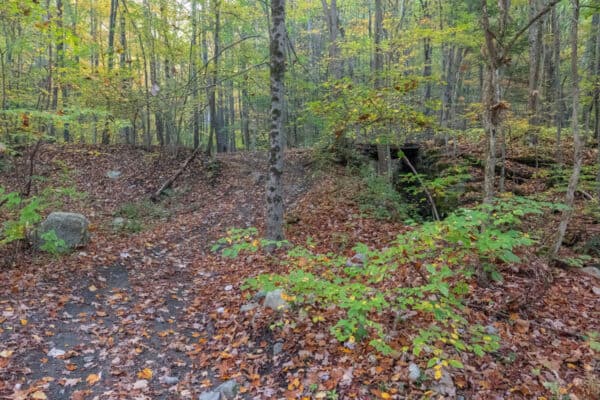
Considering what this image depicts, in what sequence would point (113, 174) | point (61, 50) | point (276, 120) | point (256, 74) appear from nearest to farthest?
point (276, 120) < point (61, 50) < point (256, 74) < point (113, 174)

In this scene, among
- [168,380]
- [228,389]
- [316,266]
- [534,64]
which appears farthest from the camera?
[534,64]

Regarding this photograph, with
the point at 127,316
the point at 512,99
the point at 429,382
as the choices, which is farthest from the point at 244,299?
the point at 512,99

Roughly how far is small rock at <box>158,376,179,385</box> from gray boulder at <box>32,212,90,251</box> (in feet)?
14.5

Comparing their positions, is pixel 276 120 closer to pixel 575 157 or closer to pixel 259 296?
pixel 259 296

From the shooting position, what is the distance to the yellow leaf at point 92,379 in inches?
149

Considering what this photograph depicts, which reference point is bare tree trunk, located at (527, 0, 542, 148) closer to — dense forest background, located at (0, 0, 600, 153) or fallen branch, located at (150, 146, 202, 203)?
dense forest background, located at (0, 0, 600, 153)

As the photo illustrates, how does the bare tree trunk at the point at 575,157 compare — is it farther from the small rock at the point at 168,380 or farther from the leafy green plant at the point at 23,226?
the leafy green plant at the point at 23,226

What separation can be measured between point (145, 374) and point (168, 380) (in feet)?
0.99

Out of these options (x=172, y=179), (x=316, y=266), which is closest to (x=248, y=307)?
(x=316, y=266)

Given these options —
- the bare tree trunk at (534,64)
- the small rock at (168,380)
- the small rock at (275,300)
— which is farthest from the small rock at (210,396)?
the bare tree trunk at (534,64)

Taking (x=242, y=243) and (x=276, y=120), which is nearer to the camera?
(x=242, y=243)

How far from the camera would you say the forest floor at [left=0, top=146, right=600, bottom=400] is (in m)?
3.57

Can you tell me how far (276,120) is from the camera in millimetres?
6812

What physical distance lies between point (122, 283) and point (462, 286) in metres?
5.71
